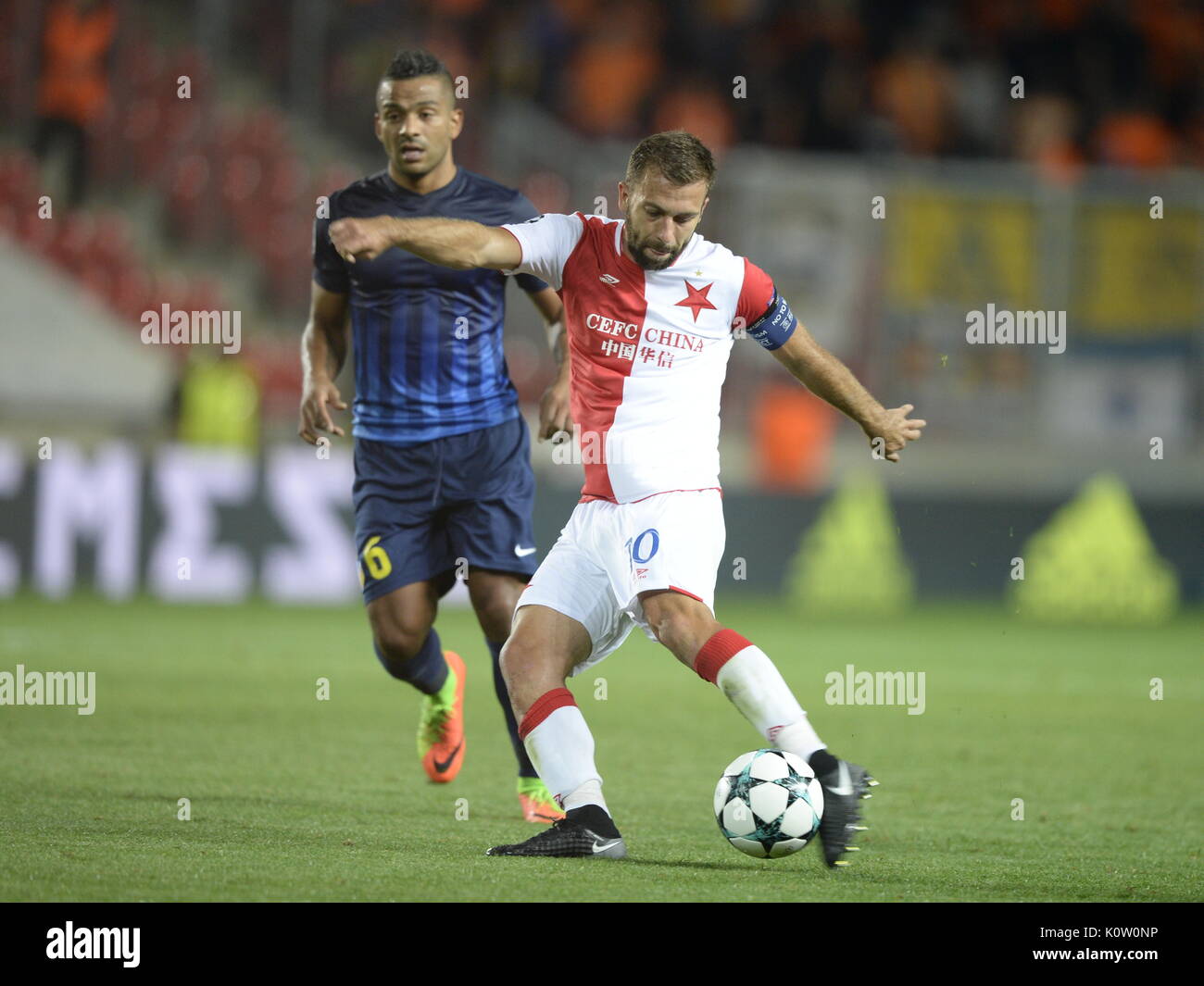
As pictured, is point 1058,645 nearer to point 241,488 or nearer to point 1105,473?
point 1105,473

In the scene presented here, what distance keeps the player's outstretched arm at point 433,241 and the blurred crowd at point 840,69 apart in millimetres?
12381

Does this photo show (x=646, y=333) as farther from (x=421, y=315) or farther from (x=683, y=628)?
(x=421, y=315)

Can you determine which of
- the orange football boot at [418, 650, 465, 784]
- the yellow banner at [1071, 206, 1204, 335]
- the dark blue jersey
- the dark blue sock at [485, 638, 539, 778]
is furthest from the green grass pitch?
the yellow banner at [1071, 206, 1204, 335]

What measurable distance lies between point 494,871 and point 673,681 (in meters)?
6.06

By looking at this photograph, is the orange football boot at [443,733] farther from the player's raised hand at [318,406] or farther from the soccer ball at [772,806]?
the soccer ball at [772,806]

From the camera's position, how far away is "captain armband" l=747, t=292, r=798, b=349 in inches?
212

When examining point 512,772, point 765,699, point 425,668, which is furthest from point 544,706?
point 512,772

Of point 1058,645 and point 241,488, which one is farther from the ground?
point 241,488

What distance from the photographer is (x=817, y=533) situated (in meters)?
14.7

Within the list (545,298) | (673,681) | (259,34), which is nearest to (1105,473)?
(673,681)

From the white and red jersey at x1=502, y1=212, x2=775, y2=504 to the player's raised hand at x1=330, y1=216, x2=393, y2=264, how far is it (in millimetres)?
668

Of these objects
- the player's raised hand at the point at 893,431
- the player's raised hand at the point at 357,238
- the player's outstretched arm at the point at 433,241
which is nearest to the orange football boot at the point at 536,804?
the player's raised hand at the point at 893,431

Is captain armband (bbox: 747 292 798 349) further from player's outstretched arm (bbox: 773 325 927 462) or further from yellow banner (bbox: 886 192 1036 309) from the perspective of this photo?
yellow banner (bbox: 886 192 1036 309)

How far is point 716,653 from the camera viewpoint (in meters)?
5.10
